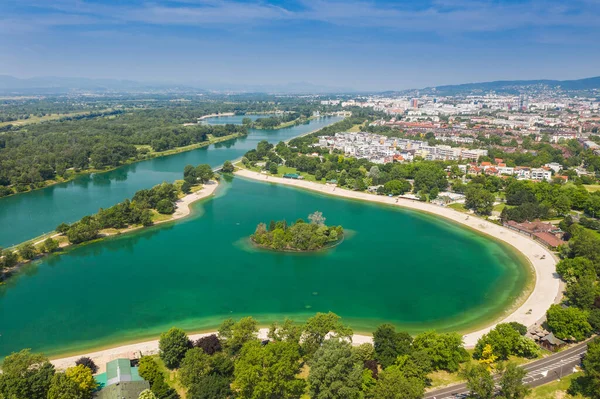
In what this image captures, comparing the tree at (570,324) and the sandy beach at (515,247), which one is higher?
the tree at (570,324)

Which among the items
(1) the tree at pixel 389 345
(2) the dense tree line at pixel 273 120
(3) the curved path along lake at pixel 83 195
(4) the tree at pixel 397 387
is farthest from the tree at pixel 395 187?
(2) the dense tree line at pixel 273 120

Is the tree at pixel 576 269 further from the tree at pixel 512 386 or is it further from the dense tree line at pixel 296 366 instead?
the tree at pixel 512 386

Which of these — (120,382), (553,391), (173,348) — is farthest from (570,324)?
(120,382)

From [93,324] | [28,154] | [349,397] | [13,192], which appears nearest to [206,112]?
[28,154]

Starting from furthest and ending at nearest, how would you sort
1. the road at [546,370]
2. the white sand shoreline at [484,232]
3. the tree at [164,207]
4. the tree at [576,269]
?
the tree at [164,207]
the tree at [576,269]
the white sand shoreline at [484,232]
the road at [546,370]

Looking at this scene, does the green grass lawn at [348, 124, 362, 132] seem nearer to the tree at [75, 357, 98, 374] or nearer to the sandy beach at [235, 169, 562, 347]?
the sandy beach at [235, 169, 562, 347]

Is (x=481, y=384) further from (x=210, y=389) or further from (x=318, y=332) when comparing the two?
(x=210, y=389)
